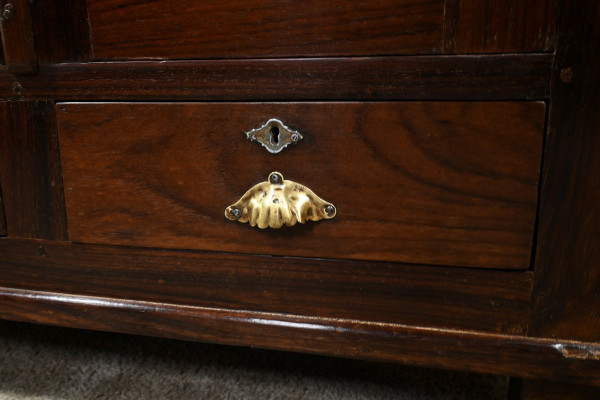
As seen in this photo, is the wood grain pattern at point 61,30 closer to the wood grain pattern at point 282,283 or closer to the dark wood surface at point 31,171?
the dark wood surface at point 31,171

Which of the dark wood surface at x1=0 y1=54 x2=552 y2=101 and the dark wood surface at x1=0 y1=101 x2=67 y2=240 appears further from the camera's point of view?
the dark wood surface at x1=0 y1=101 x2=67 y2=240

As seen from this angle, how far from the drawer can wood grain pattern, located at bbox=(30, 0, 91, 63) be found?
5 cm

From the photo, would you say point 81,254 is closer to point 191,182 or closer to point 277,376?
point 191,182

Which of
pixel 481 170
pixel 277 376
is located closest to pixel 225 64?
pixel 481 170

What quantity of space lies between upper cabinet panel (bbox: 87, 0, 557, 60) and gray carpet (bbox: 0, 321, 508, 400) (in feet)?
1.22

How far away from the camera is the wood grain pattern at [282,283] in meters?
0.45

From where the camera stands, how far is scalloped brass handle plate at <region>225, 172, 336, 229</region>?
45cm

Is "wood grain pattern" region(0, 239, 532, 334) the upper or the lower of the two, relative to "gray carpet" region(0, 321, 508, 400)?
upper

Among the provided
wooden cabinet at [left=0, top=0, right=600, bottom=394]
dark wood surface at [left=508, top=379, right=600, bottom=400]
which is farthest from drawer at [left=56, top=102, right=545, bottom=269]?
dark wood surface at [left=508, top=379, right=600, bottom=400]

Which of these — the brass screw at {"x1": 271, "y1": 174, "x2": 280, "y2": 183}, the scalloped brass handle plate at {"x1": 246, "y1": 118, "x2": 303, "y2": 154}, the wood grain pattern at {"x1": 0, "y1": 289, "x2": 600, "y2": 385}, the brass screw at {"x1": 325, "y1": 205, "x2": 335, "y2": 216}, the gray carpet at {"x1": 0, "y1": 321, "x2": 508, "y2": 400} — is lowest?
the gray carpet at {"x1": 0, "y1": 321, "x2": 508, "y2": 400}

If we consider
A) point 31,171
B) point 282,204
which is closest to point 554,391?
point 282,204

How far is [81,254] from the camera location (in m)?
0.53

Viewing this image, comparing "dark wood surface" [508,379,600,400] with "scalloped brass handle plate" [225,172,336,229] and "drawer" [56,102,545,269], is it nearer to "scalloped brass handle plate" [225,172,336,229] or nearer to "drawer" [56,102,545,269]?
"drawer" [56,102,545,269]

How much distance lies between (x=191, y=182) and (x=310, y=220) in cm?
11
